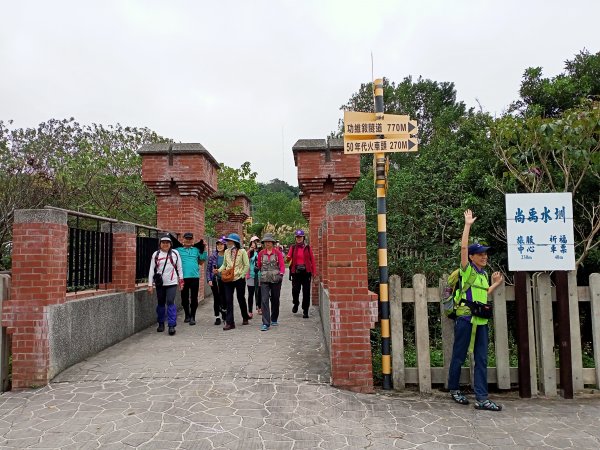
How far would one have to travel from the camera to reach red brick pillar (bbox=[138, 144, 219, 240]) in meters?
9.79

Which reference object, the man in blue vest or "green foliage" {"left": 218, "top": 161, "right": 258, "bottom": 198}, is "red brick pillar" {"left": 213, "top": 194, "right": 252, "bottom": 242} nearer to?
"green foliage" {"left": 218, "top": 161, "right": 258, "bottom": 198}

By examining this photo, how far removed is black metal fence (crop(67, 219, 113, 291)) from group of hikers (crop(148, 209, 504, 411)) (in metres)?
0.74

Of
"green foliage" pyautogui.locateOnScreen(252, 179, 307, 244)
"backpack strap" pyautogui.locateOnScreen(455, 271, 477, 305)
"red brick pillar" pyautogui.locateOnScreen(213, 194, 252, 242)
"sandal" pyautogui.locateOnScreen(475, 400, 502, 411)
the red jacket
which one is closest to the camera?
"sandal" pyautogui.locateOnScreen(475, 400, 502, 411)

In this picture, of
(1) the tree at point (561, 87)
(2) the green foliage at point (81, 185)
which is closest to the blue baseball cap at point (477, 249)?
(1) the tree at point (561, 87)

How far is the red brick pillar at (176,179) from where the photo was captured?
9789 mm

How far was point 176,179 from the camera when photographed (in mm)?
9789

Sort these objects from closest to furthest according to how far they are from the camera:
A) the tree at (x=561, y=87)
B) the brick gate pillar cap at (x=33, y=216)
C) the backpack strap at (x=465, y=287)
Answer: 1. the backpack strap at (x=465, y=287)
2. the brick gate pillar cap at (x=33, y=216)
3. the tree at (x=561, y=87)

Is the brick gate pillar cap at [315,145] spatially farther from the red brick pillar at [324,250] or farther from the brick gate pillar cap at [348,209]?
the brick gate pillar cap at [348,209]

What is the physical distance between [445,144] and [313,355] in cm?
1007

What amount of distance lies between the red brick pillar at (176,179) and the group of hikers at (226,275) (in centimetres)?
150

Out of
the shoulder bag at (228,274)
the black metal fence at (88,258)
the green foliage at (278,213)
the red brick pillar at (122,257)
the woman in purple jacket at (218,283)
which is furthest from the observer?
the green foliage at (278,213)

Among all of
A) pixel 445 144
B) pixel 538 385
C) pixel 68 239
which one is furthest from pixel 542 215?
pixel 445 144

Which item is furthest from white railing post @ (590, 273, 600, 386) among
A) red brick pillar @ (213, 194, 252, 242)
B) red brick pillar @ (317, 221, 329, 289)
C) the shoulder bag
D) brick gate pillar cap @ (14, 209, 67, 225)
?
red brick pillar @ (213, 194, 252, 242)

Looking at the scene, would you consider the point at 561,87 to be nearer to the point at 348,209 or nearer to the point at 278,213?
the point at 348,209
